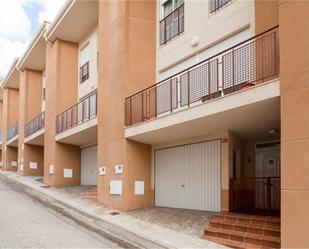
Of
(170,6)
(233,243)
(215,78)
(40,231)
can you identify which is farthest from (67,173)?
(233,243)

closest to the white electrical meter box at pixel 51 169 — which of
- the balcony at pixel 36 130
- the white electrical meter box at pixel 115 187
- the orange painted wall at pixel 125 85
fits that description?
the balcony at pixel 36 130

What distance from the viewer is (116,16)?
1460 centimetres

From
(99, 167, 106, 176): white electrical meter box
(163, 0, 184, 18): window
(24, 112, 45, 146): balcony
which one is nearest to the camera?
(163, 0, 184, 18): window

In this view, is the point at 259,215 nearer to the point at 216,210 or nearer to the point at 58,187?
the point at 216,210

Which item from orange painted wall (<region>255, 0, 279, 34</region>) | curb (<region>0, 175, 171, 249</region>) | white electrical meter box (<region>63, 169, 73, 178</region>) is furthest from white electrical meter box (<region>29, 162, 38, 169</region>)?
orange painted wall (<region>255, 0, 279, 34</region>)

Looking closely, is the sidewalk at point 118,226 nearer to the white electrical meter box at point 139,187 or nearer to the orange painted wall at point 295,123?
the white electrical meter box at point 139,187

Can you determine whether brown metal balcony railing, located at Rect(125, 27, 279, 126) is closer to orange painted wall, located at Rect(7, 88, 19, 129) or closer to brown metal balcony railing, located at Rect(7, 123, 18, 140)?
brown metal balcony railing, located at Rect(7, 123, 18, 140)

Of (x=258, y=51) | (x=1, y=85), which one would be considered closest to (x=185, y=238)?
(x=258, y=51)

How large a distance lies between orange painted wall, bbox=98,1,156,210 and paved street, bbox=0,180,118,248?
2352mm

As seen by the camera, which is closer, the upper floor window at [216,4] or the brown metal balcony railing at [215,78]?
the brown metal balcony railing at [215,78]

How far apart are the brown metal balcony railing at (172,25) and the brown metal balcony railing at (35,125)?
11860 millimetres

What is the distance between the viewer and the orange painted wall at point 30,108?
26.6 meters

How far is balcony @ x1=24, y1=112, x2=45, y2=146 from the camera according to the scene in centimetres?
2361

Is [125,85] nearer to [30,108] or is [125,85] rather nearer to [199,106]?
[199,106]
